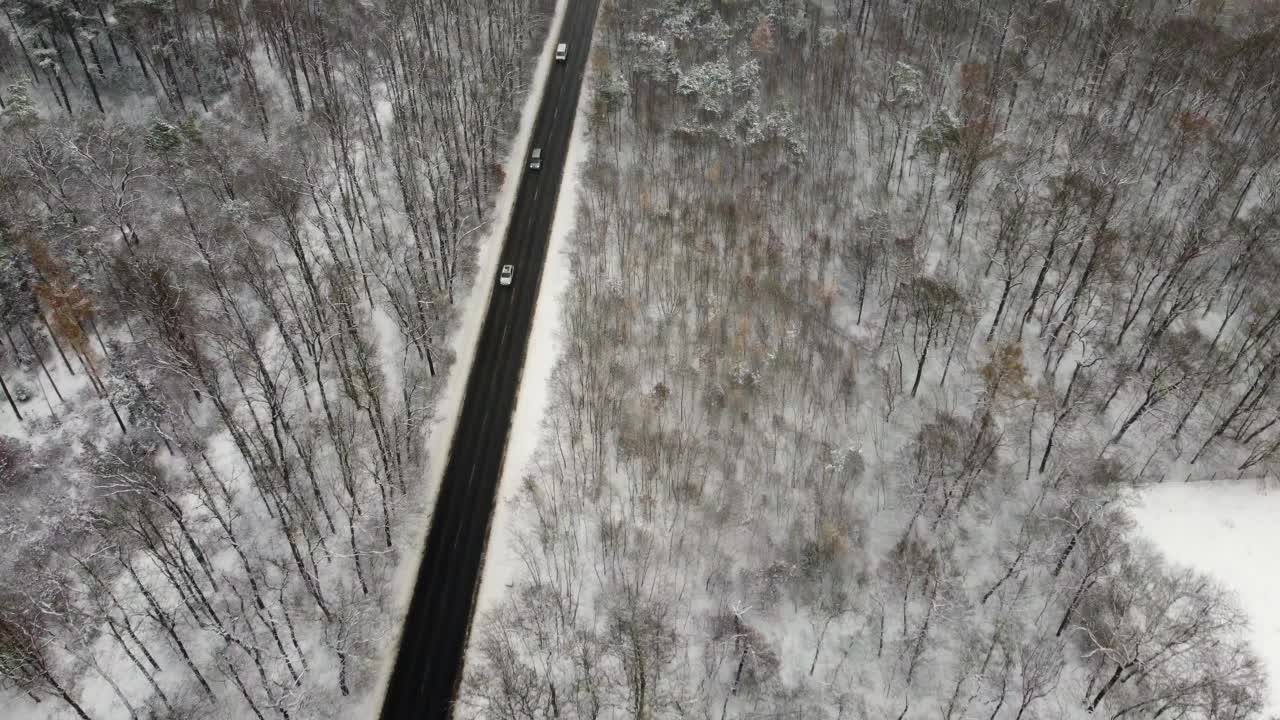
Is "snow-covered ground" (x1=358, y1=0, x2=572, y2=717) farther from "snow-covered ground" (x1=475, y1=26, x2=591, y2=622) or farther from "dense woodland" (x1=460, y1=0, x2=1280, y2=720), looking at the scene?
"dense woodland" (x1=460, y1=0, x2=1280, y2=720)

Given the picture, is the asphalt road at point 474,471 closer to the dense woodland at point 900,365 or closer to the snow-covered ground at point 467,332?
the snow-covered ground at point 467,332

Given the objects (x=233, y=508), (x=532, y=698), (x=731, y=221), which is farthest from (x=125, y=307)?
(x=731, y=221)

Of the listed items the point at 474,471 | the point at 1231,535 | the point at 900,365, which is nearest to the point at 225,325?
the point at 474,471

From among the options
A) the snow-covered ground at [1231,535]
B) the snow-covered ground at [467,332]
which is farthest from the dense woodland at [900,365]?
the snow-covered ground at [467,332]

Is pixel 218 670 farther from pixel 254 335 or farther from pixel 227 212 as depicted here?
pixel 227 212

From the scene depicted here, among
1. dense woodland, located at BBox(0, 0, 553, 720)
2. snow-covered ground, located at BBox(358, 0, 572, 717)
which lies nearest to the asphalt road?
snow-covered ground, located at BBox(358, 0, 572, 717)

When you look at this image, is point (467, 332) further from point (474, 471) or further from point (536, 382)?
point (474, 471)
